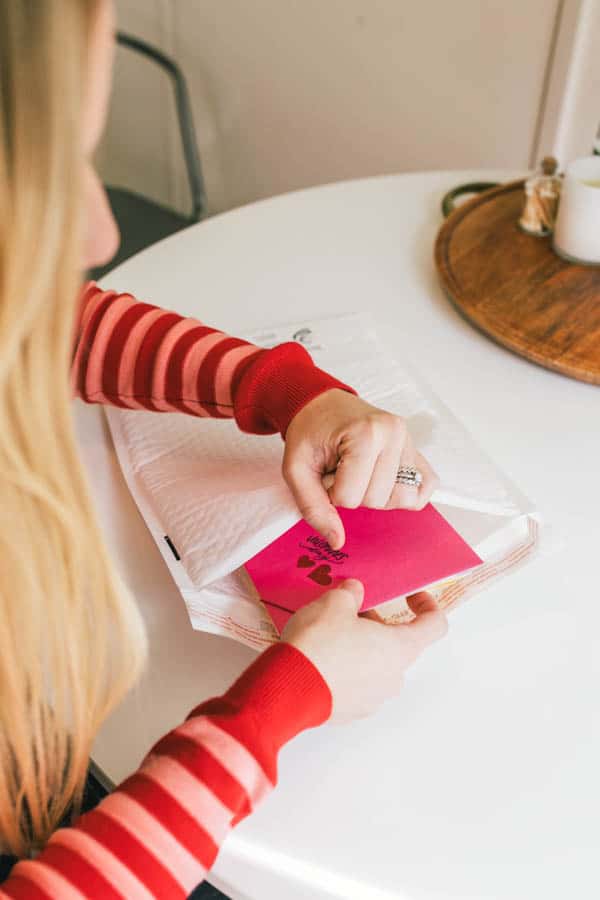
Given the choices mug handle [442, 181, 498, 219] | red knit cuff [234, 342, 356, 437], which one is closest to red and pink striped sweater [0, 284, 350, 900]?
red knit cuff [234, 342, 356, 437]

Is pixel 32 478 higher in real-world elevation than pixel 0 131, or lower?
lower

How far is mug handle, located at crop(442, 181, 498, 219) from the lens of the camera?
1.15 meters

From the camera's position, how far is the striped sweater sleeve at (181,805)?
461mm

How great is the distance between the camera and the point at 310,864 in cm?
50

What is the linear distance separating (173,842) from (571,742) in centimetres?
27

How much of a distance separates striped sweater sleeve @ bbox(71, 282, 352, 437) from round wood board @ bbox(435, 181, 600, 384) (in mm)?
252

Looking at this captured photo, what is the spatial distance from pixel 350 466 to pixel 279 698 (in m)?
0.20

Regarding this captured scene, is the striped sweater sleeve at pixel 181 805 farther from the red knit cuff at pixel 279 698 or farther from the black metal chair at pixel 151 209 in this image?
the black metal chair at pixel 151 209

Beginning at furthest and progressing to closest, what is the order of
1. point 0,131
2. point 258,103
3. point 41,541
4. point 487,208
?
point 258,103 < point 487,208 < point 41,541 < point 0,131

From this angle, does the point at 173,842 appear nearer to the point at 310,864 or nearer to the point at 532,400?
the point at 310,864

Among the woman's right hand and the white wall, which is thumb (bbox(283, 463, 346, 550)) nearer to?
the woman's right hand

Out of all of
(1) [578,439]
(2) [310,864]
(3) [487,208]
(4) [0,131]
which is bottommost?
(2) [310,864]

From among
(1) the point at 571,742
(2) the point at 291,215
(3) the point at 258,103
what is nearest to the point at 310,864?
(1) the point at 571,742

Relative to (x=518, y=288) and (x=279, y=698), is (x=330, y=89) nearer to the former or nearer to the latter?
(x=518, y=288)
